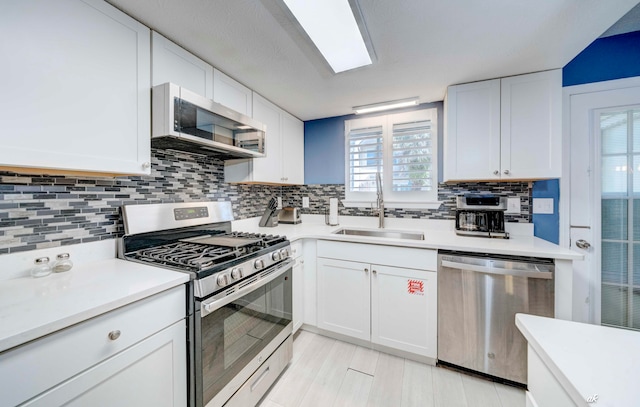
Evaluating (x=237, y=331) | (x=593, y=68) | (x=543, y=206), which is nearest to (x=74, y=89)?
(x=237, y=331)

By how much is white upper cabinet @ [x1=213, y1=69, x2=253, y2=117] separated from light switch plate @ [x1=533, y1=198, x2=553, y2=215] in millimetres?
2546

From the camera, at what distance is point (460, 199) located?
2.06m

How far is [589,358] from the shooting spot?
21.7 inches

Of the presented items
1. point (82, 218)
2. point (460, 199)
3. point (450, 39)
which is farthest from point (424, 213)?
point (82, 218)

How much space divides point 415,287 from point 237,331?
1.29m

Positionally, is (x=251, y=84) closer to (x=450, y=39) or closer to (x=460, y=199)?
(x=450, y=39)

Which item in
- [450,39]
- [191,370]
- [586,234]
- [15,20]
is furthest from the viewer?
[586,234]

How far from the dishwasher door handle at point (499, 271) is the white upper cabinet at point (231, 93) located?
199 cm

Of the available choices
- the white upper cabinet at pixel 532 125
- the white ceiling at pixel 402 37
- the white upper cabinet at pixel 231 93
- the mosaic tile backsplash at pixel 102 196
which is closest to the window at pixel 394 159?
the mosaic tile backsplash at pixel 102 196

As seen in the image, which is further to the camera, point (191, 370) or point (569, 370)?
point (191, 370)

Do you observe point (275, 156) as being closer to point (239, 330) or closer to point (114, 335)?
point (239, 330)

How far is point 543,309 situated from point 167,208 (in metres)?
2.55

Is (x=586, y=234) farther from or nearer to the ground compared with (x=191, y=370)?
farther from the ground

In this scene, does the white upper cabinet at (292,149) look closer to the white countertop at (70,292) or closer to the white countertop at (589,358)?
the white countertop at (70,292)
